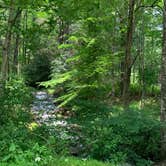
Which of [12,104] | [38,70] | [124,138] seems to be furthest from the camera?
[38,70]

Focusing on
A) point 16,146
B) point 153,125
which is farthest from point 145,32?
point 16,146

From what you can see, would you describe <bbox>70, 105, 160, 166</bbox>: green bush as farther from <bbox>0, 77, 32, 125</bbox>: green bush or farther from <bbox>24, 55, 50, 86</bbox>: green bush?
<bbox>24, 55, 50, 86</bbox>: green bush

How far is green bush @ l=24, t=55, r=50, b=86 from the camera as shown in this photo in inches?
890

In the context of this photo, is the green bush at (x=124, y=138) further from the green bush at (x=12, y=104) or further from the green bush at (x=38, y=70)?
the green bush at (x=38, y=70)

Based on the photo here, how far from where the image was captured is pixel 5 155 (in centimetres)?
525

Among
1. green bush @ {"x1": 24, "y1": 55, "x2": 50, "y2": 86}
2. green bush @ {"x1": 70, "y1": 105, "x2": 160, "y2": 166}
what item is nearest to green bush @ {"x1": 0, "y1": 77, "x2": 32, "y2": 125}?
green bush @ {"x1": 70, "y1": 105, "x2": 160, "y2": 166}

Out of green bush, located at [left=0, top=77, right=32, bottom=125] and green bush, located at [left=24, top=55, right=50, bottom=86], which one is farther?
green bush, located at [left=24, top=55, right=50, bottom=86]

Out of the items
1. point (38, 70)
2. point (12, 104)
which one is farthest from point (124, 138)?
point (38, 70)

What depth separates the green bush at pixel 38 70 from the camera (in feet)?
74.1

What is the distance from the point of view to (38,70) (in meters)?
22.7

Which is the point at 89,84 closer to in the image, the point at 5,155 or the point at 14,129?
the point at 14,129

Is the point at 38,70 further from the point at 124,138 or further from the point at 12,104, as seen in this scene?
the point at 124,138

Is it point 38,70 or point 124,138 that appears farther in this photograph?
point 38,70

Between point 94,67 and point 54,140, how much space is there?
5.00m
